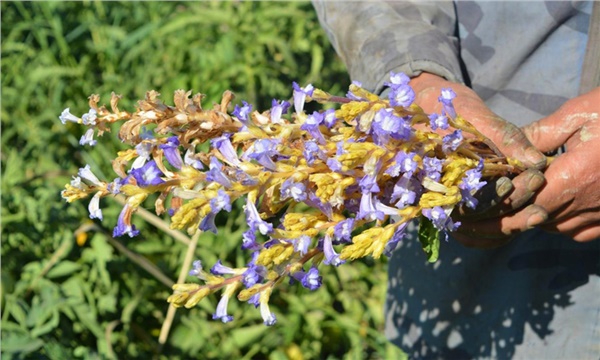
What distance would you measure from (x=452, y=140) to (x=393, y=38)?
1.86 ft

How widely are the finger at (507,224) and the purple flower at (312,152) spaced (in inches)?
16.5

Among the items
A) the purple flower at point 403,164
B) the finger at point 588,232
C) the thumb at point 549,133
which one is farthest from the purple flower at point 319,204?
the finger at point 588,232

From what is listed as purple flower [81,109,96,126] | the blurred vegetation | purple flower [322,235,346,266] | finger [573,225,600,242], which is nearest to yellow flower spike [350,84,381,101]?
purple flower [322,235,346,266]

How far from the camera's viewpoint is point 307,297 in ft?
10.3

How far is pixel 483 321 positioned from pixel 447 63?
2.04ft

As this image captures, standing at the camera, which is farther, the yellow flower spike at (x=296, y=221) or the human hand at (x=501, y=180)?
the human hand at (x=501, y=180)

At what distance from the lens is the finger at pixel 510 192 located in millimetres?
1423

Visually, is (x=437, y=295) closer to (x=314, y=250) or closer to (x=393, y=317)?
(x=393, y=317)

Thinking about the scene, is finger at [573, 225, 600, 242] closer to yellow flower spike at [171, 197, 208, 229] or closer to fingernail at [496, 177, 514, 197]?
fingernail at [496, 177, 514, 197]

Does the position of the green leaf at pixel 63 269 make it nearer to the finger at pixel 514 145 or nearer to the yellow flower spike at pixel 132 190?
the yellow flower spike at pixel 132 190

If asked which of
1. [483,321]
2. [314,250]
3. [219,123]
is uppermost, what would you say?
[219,123]

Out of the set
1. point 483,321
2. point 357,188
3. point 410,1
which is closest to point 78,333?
point 483,321

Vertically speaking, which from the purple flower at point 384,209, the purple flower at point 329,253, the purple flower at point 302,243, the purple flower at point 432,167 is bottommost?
the purple flower at point 329,253

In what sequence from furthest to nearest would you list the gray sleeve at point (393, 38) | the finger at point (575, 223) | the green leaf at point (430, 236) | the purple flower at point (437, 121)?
the gray sleeve at point (393, 38) < the finger at point (575, 223) < the green leaf at point (430, 236) < the purple flower at point (437, 121)
